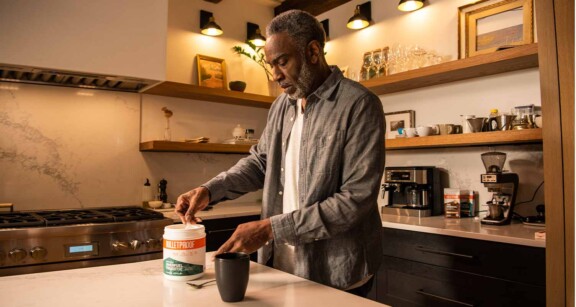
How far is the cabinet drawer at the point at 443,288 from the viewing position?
5.98 feet

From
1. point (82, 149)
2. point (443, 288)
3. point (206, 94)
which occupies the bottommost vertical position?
point (443, 288)

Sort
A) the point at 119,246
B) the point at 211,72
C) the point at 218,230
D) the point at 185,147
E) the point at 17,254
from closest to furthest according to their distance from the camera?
the point at 17,254, the point at 119,246, the point at 218,230, the point at 185,147, the point at 211,72

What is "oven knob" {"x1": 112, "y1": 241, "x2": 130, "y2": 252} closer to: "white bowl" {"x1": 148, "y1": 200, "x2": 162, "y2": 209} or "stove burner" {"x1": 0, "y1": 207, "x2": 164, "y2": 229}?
"stove burner" {"x1": 0, "y1": 207, "x2": 164, "y2": 229}

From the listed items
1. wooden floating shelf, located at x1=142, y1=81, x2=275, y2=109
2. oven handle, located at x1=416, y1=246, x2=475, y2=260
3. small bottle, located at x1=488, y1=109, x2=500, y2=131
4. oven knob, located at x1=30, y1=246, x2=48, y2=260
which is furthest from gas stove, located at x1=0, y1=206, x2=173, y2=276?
small bottle, located at x1=488, y1=109, x2=500, y2=131

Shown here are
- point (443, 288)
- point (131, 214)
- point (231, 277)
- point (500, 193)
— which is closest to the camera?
point (231, 277)

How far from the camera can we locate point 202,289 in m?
0.95

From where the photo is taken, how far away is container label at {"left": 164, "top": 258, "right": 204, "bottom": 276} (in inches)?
39.8

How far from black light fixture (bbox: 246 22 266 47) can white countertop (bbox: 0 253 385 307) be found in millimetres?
2767

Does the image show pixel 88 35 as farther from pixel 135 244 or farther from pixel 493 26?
pixel 493 26

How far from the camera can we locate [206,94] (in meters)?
3.15

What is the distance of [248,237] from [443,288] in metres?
1.39

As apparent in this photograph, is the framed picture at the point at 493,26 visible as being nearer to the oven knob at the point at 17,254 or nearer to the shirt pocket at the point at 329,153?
the shirt pocket at the point at 329,153

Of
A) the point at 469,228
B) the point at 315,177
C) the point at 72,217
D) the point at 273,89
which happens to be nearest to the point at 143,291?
the point at 315,177

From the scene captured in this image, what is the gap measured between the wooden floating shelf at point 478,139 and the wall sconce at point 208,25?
1.64 meters
